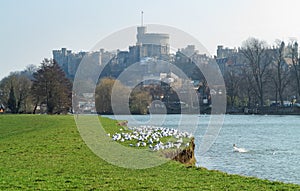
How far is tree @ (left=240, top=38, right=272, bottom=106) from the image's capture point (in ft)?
309

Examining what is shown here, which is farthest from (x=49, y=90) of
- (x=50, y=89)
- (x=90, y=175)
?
(x=90, y=175)

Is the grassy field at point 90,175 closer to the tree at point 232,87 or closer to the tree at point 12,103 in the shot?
the tree at point 12,103

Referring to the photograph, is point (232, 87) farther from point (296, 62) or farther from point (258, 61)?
point (296, 62)

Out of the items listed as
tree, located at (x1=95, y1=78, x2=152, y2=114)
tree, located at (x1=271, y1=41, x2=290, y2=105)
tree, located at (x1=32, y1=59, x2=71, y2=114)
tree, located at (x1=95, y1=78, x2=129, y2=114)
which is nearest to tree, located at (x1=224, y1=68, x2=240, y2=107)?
tree, located at (x1=271, y1=41, x2=290, y2=105)

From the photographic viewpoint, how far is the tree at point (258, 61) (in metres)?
94.2

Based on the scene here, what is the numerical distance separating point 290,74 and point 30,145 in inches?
3188

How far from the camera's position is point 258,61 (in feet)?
305

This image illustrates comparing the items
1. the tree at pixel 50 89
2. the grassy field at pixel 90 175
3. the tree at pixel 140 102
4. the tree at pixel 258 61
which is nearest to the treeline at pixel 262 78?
the tree at pixel 258 61

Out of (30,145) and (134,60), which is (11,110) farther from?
(30,145)

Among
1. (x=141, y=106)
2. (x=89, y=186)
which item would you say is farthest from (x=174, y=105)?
(x=89, y=186)

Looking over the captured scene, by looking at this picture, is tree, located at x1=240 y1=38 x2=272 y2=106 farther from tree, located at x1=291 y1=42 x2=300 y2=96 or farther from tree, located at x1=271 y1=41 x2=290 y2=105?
tree, located at x1=291 y1=42 x2=300 y2=96

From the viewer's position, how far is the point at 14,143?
75.5ft

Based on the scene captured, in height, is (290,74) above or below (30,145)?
above

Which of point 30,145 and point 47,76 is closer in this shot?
point 30,145
